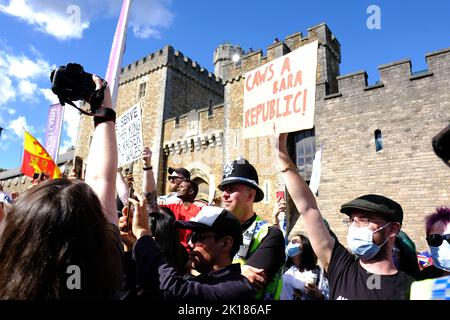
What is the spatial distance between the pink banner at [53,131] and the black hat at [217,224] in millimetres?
7401

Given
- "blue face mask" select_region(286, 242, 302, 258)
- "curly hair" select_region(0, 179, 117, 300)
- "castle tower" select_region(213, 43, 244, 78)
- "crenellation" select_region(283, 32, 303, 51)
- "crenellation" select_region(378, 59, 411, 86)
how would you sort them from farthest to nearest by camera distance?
1. "castle tower" select_region(213, 43, 244, 78)
2. "crenellation" select_region(283, 32, 303, 51)
3. "crenellation" select_region(378, 59, 411, 86)
4. "blue face mask" select_region(286, 242, 302, 258)
5. "curly hair" select_region(0, 179, 117, 300)

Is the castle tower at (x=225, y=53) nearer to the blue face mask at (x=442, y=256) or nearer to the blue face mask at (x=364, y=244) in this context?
the blue face mask at (x=442, y=256)

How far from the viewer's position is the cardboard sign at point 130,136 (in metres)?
5.06

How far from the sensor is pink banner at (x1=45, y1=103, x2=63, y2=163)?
28.3 feet

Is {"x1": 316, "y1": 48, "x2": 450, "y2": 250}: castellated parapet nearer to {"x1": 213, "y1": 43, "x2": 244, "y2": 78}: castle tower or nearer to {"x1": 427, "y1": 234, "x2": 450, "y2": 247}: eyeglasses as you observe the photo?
{"x1": 427, "y1": 234, "x2": 450, "y2": 247}: eyeglasses

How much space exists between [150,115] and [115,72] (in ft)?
64.1

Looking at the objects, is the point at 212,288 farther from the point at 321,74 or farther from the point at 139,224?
the point at 321,74

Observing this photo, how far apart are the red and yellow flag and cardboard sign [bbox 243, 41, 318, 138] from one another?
15.5ft

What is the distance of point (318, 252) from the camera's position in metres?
2.62

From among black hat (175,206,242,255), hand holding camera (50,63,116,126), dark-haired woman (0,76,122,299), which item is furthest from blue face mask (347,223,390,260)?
hand holding camera (50,63,116,126)

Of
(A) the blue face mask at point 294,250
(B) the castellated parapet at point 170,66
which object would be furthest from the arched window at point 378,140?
(B) the castellated parapet at point 170,66

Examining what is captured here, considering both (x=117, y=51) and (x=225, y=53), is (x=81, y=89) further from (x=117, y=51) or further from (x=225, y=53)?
(x=225, y=53)

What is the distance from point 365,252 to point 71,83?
228 cm
